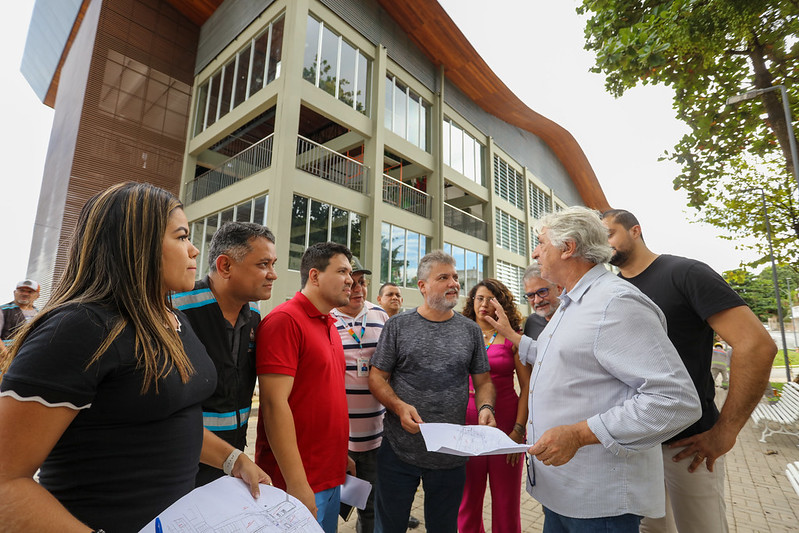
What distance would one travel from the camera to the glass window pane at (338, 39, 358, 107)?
13445 millimetres

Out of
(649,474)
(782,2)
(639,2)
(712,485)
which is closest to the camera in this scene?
(649,474)

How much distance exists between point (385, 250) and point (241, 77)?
8.17 metres

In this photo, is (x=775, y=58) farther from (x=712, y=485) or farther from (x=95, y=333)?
(x=95, y=333)

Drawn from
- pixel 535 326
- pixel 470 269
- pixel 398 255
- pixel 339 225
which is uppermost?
pixel 339 225

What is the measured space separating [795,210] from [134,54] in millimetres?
23200

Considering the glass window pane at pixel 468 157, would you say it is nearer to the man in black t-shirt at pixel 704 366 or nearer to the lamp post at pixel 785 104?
the lamp post at pixel 785 104

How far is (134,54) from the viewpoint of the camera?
15906 millimetres

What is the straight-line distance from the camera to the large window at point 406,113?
49.7ft

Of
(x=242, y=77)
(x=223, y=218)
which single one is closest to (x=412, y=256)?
(x=223, y=218)

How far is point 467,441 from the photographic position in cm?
187

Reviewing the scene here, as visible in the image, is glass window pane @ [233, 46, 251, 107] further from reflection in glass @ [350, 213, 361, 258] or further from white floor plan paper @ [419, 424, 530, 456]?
white floor plan paper @ [419, 424, 530, 456]

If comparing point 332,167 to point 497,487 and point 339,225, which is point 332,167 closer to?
point 339,225

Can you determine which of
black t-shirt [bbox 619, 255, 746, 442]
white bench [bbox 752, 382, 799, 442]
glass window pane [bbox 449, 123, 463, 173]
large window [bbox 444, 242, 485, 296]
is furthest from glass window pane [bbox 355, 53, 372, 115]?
white bench [bbox 752, 382, 799, 442]

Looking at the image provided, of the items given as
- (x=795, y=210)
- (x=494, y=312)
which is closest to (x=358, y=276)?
(x=494, y=312)
